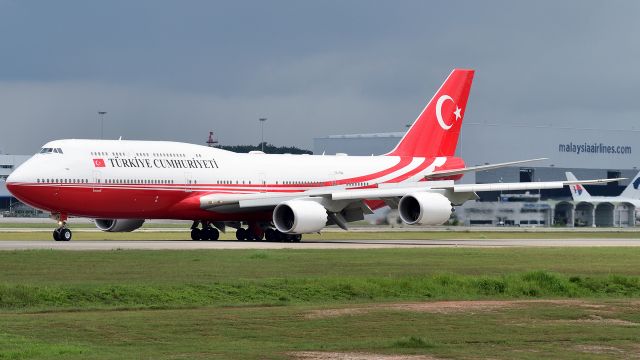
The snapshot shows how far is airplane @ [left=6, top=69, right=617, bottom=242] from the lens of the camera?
56.3 meters

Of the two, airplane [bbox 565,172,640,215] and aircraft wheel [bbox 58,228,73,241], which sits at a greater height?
airplane [bbox 565,172,640,215]

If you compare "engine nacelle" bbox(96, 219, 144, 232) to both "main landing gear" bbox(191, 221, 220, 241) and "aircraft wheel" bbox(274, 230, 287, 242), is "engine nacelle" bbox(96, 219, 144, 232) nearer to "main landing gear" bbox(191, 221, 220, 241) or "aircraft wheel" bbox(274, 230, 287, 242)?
"main landing gear" bbox(191, 221, 220, 241)

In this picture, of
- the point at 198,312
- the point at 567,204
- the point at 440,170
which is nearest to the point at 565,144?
the point at 567,204

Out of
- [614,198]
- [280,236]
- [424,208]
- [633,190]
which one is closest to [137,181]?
[280,236]

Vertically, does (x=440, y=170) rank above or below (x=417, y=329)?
above

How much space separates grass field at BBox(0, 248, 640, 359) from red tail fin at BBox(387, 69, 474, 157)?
2618cm

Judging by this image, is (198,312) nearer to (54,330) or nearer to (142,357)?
(54,330)

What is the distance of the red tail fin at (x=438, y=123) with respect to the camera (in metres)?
69.5

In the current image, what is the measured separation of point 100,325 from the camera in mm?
24516

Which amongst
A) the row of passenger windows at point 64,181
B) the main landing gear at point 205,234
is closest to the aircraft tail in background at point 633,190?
the main landing gear at point 205,234

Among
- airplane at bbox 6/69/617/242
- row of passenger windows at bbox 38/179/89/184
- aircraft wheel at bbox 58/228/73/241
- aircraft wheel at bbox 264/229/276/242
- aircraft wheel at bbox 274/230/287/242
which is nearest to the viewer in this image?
row of passenger windows at bbox 38/179/89/184

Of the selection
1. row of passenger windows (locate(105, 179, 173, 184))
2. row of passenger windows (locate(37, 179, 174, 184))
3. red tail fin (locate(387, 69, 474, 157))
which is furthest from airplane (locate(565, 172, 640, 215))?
row of passenger windows (locate(37, 179, 174, 184))

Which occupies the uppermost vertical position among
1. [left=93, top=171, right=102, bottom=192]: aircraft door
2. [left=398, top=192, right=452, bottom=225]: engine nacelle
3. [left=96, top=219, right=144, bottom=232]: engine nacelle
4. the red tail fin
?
the red tail fin

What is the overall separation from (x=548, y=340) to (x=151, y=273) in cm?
1539
